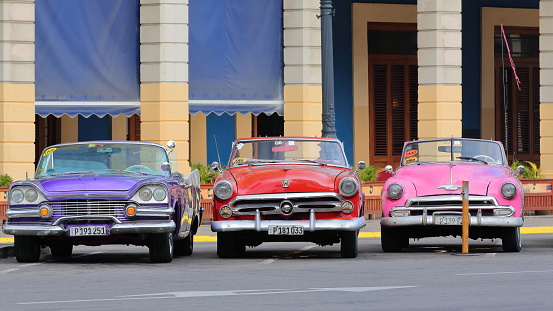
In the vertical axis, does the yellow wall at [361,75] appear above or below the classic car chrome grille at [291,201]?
above

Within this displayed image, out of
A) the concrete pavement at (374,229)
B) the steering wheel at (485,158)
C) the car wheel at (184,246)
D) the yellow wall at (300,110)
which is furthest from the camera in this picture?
the yellow wall at (300,110)

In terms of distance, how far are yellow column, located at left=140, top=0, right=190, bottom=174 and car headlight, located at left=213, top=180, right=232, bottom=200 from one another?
12.4m

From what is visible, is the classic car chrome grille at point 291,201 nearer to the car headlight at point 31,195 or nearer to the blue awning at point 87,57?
the car headlight at point 31,195

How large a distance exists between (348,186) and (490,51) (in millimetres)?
20097

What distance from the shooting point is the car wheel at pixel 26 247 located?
1656 cm

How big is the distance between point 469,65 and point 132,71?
10559 mm

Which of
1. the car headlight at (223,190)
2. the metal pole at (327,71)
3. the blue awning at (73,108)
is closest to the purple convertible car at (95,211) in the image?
the car headlight at (223,190)

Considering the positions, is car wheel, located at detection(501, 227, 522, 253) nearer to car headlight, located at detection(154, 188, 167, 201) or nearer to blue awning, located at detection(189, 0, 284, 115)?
car headlight, located at detection(154, 188, 167, 201)

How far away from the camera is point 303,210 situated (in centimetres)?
1672

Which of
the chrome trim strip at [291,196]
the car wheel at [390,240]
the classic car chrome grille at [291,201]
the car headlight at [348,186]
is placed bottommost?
the car wheel at [390,240]

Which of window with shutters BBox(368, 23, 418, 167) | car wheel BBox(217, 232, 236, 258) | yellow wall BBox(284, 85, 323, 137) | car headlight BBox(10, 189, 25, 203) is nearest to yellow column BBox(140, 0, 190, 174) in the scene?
yellow wall BBox(284, 85, 323, 137)

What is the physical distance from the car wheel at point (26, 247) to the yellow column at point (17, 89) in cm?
1188

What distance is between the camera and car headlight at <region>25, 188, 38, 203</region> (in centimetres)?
1616

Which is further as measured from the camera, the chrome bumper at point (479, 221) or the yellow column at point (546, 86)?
the yellow column at point (546, 86)
